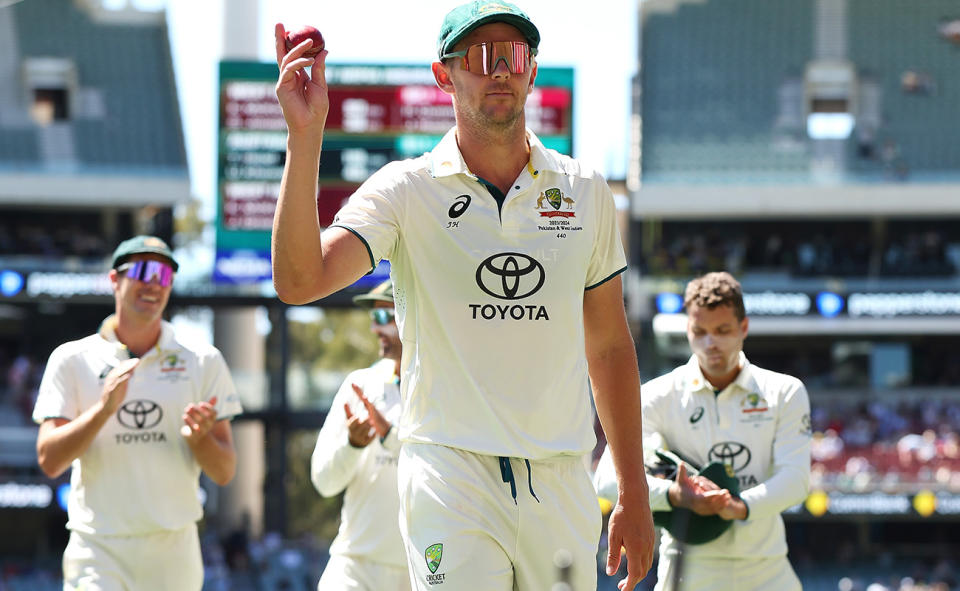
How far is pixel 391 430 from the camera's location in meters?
5.83

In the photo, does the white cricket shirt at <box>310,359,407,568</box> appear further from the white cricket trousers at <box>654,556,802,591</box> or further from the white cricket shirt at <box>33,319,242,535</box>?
the white cricket trousers at <box>654,556,802,591</box>

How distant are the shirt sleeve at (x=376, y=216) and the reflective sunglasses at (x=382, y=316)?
2.73 metres

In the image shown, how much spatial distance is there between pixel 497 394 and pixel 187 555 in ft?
9.18

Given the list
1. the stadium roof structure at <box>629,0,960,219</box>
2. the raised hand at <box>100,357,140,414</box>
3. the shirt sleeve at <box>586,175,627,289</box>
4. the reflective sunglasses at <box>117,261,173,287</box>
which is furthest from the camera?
the stadium roof structure at <box>629,0,960,219</box>

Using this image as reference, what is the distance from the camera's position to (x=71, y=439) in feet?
17.4

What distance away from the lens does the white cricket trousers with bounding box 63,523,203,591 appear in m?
5.39

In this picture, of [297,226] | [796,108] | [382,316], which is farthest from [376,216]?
[796,108]

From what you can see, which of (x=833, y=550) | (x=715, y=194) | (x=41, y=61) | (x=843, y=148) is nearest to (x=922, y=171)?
(x=843, y=148)

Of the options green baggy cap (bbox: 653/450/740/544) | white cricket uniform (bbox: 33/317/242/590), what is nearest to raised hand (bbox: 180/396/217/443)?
white cricket uniform (bbox: 33/317/242/590)

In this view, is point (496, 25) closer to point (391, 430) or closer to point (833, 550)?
point (391, 430)

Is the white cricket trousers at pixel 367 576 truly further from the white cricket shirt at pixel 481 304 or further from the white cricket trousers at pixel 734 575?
the white cricket shirt at pixel 481 304

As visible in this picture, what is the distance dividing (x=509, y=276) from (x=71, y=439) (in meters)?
2.69

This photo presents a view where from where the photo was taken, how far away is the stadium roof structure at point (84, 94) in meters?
29.7

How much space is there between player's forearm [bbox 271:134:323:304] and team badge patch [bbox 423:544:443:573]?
0.72 meters
